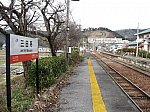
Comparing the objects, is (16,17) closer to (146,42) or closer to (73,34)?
(73,34)

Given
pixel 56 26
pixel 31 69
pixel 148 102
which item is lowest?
pixel 148 102

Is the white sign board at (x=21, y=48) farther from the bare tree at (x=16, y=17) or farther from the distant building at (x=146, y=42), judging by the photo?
the distant building at (x=146, y=42)

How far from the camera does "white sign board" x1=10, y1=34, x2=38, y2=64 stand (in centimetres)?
670

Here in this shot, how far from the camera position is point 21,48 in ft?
24.7

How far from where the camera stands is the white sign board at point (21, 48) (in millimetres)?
6703

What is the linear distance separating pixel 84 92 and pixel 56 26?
14.7 m

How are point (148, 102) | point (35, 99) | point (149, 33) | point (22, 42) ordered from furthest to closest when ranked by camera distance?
point (149, 33)
point (148, 102)
point (35, 99)
point (22, 42)

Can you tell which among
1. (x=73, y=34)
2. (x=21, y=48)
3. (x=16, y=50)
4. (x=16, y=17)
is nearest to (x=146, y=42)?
(x=73, y=34)

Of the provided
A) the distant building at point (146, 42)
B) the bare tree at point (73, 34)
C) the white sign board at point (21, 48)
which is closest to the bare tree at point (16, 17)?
the white sign board at point (21, 48)

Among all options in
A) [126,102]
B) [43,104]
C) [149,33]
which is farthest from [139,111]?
[149,33]

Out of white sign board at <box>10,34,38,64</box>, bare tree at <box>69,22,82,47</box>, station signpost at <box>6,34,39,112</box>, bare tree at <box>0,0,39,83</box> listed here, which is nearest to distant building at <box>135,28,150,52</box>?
bare tree at <box>69,22,82,47</box>

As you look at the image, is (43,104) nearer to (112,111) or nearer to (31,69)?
(112,111)

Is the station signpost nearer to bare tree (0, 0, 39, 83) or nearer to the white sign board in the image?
the white sign board

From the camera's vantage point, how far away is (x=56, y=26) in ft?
84.1
